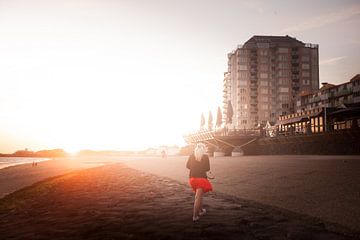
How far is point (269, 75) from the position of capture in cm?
11550

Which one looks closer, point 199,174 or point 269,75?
point 199,174

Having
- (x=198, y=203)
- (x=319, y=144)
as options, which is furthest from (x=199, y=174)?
(x=319, y=144)

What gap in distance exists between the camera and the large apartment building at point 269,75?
368 ft

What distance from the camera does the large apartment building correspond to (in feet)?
368

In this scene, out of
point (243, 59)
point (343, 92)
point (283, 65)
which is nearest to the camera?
point (343, 92)

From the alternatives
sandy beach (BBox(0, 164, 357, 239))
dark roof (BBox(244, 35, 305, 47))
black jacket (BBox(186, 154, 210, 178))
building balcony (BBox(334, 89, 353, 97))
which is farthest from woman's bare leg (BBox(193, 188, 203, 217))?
dark roof (BBox(244, 35, 305, 47))

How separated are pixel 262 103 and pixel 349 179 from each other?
10228 cm

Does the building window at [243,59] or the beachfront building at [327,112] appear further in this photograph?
the building window at [243,59]

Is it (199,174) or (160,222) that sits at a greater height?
(199,174)

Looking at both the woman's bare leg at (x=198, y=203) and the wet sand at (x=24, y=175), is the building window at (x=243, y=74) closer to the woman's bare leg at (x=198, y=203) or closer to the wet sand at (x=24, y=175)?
the wet sand at (x=24, y=175)

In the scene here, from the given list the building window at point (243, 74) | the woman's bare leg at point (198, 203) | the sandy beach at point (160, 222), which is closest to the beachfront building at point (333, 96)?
the building window at point (243, 74)

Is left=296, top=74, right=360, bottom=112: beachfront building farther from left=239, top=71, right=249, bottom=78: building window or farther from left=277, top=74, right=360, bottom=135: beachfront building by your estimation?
left=239, top=71, right=249, bottom=78: building window

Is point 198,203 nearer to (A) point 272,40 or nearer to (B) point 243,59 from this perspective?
(B) point 243,59

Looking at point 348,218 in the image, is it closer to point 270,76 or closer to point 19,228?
point 19,228
